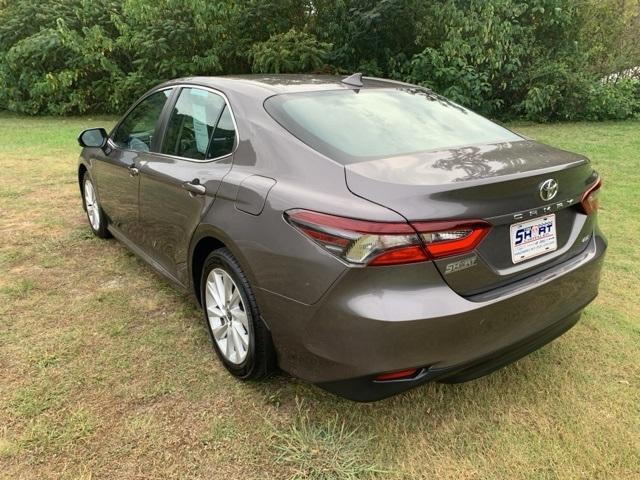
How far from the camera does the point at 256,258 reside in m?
2.30

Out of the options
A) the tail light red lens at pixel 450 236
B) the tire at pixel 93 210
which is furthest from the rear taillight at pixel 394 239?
the tire at pixel 93 210

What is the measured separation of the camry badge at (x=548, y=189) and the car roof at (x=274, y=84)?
4.18ft

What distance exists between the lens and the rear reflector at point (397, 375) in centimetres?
204

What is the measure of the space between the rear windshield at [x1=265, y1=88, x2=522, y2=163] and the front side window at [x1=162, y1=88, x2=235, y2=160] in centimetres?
38

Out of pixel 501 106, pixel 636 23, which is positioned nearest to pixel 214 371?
pixel 501 106

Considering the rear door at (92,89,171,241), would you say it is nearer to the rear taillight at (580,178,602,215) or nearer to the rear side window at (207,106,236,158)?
the rear side window at (207,106,236,158)

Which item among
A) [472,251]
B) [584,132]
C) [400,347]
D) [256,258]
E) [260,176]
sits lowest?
[584,132]

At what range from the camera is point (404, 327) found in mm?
1940

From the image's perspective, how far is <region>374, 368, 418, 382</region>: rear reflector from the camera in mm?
2037

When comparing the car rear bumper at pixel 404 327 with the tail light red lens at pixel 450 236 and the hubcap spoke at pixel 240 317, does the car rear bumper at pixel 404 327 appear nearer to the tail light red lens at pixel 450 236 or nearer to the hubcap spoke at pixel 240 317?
the tail light red lens at pixel 450 236

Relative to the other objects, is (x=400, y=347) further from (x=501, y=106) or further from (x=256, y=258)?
(x=501, y=106)

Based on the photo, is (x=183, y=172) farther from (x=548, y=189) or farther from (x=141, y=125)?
(x=548, y=189)

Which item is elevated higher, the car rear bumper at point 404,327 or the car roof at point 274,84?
the car roof at point 274,84

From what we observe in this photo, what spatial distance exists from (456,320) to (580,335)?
1500mm
